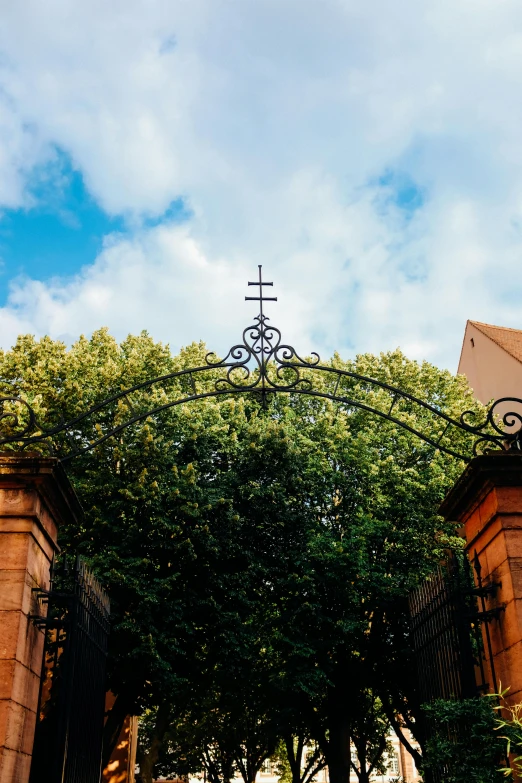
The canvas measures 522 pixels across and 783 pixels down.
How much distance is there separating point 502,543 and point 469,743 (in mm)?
1669

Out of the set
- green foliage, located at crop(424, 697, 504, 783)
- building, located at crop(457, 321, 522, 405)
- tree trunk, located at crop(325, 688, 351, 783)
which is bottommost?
green foliage, located at crop(424, 697, 504, 783)

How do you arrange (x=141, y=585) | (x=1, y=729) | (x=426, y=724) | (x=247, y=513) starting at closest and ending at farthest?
(x=1, y=729) → (x=426, y=724) → (x=141, y=585) → (x=247, y=513)

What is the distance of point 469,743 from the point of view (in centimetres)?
651

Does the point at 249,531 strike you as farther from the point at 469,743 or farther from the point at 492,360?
the point at 469,743

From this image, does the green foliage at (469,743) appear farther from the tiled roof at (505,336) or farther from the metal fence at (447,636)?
the tiled roof at (505,336)

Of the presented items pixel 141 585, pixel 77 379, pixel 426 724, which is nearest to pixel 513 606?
pixel 426 724

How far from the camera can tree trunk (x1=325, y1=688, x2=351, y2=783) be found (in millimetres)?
19656

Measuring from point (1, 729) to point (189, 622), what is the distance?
1180 cm

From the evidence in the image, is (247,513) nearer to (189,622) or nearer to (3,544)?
(189,622)

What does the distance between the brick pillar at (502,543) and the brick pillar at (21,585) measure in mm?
3842

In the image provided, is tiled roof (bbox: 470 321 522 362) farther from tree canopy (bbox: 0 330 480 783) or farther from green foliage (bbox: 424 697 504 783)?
green foliage (bbox: 424 697 504 783)

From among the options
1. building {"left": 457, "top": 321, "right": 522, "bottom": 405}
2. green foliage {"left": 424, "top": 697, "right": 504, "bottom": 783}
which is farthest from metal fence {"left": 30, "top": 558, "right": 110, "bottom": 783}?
building {"left": 457, "top": 321, "right": 522, "bottom": 405}

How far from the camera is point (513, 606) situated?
6531 millimetres

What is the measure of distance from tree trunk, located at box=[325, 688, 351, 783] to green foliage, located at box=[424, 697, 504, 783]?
14.2 meters
